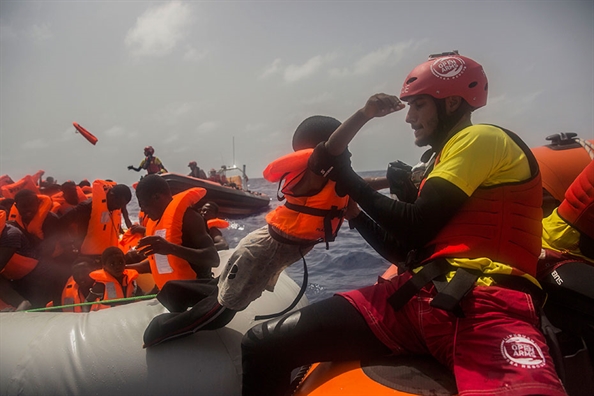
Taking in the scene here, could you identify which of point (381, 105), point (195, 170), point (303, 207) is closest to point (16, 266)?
point (303, 207)

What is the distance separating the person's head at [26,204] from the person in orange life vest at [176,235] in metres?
3.02

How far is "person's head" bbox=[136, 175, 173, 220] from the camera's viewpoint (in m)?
3.74

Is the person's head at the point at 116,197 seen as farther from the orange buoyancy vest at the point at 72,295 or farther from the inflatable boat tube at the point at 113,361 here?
the inflatable boat tube at the point at 113,361

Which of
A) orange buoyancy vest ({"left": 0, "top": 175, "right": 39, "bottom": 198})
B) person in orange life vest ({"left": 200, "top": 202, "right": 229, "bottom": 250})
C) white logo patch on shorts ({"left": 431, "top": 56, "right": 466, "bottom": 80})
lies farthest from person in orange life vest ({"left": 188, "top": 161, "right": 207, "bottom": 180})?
white logo patch on shorts ({"left": 431, "top": 56, "right": 466, "bottom": 80})

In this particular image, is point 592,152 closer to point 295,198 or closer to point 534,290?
point 534,290

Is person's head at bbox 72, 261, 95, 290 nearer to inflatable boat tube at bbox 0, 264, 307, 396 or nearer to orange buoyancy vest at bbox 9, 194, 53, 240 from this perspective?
orange buoyancy vest at bbox 9, 194, 53, 240

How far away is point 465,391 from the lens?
4.61ft

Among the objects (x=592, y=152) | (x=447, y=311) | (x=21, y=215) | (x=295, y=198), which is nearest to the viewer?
(x=447, y=311)

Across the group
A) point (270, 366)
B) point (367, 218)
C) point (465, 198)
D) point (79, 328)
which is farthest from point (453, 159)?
point (79, 328)

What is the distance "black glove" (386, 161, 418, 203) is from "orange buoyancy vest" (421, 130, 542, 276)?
59 centimetres

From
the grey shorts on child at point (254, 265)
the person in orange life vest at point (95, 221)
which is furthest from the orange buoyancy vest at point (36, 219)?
the grey shorts on child at point (254, 265)

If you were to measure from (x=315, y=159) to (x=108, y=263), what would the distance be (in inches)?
134

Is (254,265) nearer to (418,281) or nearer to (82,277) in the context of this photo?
(418,281)

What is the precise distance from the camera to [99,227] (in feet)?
19.7
